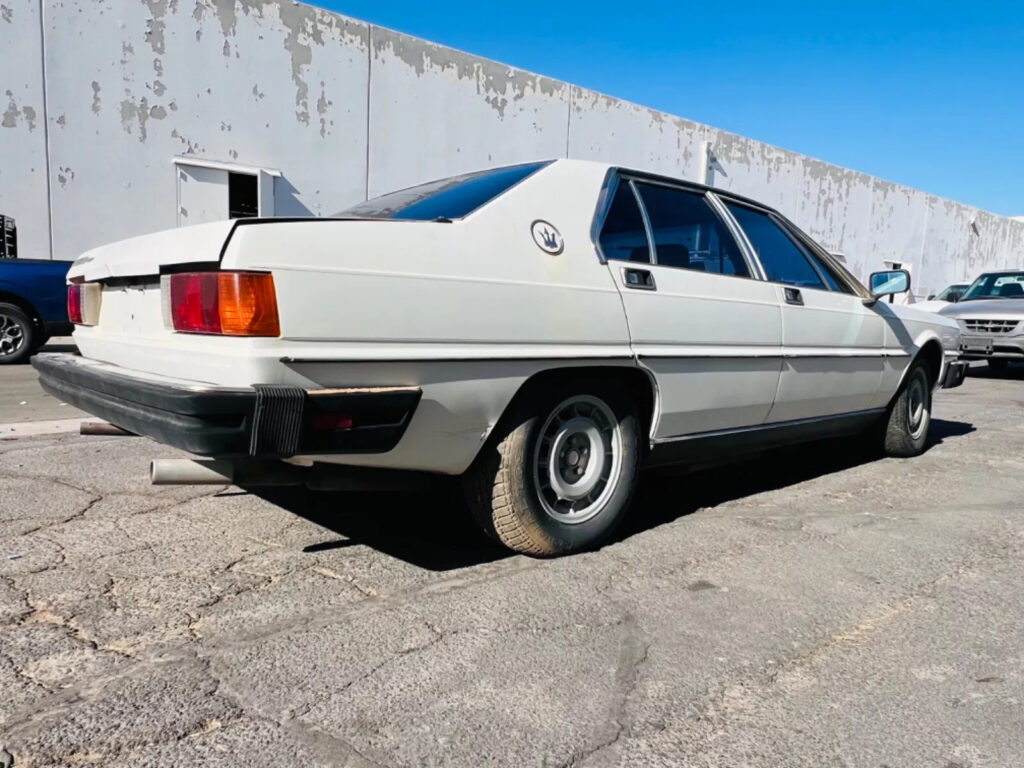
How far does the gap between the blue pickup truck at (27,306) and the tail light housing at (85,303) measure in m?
6.25

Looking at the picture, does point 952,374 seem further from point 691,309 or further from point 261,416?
point 261,416

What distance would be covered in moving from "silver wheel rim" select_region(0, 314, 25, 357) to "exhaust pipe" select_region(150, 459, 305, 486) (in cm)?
765

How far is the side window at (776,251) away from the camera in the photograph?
4.06 meters

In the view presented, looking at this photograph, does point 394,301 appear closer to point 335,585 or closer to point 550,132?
point 335,585

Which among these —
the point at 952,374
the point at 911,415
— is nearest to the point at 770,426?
the point at 911,415

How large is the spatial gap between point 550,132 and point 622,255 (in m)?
13.8

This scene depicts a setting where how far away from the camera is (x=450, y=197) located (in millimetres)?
3150

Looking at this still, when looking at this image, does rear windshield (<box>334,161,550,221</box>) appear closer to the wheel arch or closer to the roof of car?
the roof of car

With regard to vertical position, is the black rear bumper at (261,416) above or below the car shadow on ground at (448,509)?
above

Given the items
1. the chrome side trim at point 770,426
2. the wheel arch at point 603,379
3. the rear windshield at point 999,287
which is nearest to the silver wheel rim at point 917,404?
the chrome side trim at point 770,426

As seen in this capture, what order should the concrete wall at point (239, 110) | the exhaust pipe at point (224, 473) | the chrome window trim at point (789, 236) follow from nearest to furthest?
the exhaust pipe at point (224, 473) < the chrome window trim at point (789, 236) < the concrete wall at point (239, 110)

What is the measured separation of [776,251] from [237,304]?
2972 millimetres

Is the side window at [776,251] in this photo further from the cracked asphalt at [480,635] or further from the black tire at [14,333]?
the black tire at [14,333]

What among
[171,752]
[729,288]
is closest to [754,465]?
[729,288]
